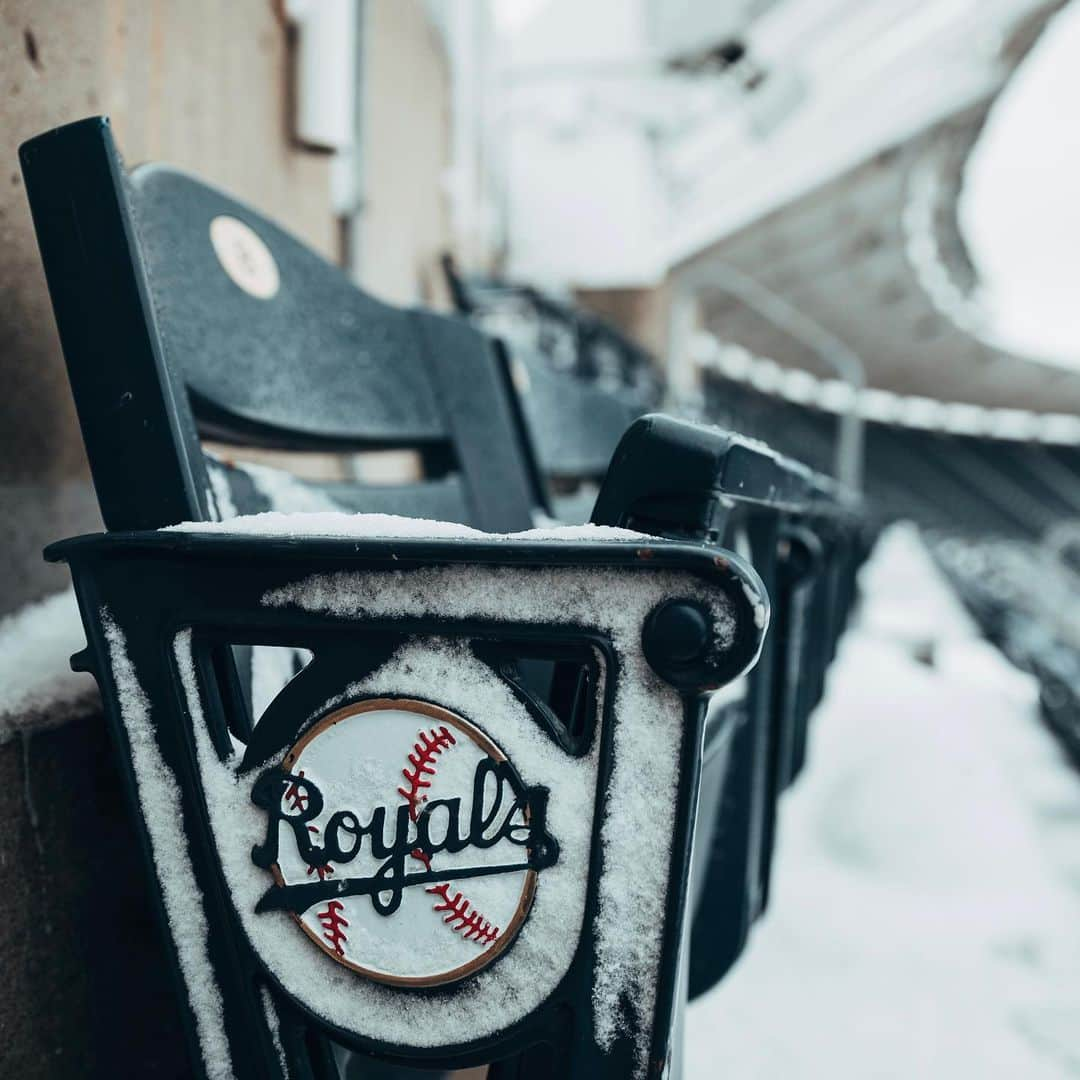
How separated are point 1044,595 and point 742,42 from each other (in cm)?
456

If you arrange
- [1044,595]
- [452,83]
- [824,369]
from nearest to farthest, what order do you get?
1. [452,83]
2. [1044,595]
3. [824,369]

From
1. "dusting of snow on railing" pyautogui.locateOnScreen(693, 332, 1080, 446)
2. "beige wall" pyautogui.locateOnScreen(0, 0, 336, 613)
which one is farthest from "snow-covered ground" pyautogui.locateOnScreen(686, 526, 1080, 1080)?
"dusting of snow on railing" pyautogui.locateOnScreen(693, 332, 1080, 446)

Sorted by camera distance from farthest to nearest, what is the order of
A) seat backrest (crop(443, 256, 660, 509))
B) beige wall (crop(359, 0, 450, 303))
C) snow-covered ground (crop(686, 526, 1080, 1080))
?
beige wall (crop(359, 0, 450, 303)), seat backrest (crop(443, 256, 660, 509)), snow-covered ground (crop(686, 526, 1080, 1080))

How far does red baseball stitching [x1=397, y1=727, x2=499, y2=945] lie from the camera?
432 millimetres

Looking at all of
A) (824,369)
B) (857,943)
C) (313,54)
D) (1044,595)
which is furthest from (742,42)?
(824,369)

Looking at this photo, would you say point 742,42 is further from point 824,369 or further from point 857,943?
point 824,369

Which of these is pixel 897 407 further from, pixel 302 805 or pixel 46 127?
pixel 302 805

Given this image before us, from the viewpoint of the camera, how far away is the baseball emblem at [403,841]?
0.43m

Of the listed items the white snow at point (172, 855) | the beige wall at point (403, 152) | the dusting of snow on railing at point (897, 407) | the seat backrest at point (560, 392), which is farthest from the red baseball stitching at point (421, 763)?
the dusting of snow on railing at point (897, 407)

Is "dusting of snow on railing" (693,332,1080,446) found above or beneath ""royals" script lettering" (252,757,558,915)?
beneath

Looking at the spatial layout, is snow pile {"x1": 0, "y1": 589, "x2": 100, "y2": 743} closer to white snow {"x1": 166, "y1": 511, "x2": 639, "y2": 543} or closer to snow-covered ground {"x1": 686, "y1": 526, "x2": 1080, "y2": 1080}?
white snow {"x1": 166, "y1": 511, "x2": 639, "y2": 543}

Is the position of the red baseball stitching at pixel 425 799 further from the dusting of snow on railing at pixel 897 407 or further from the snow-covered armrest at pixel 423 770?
the dusting of snow on railing at pixel 897 407

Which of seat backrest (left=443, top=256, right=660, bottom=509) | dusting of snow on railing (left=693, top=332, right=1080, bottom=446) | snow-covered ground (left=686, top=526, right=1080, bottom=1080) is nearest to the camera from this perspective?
snow-covered ground (left=686, top=526, right=1080, bottom=1080)

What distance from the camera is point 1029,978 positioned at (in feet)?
3.39
